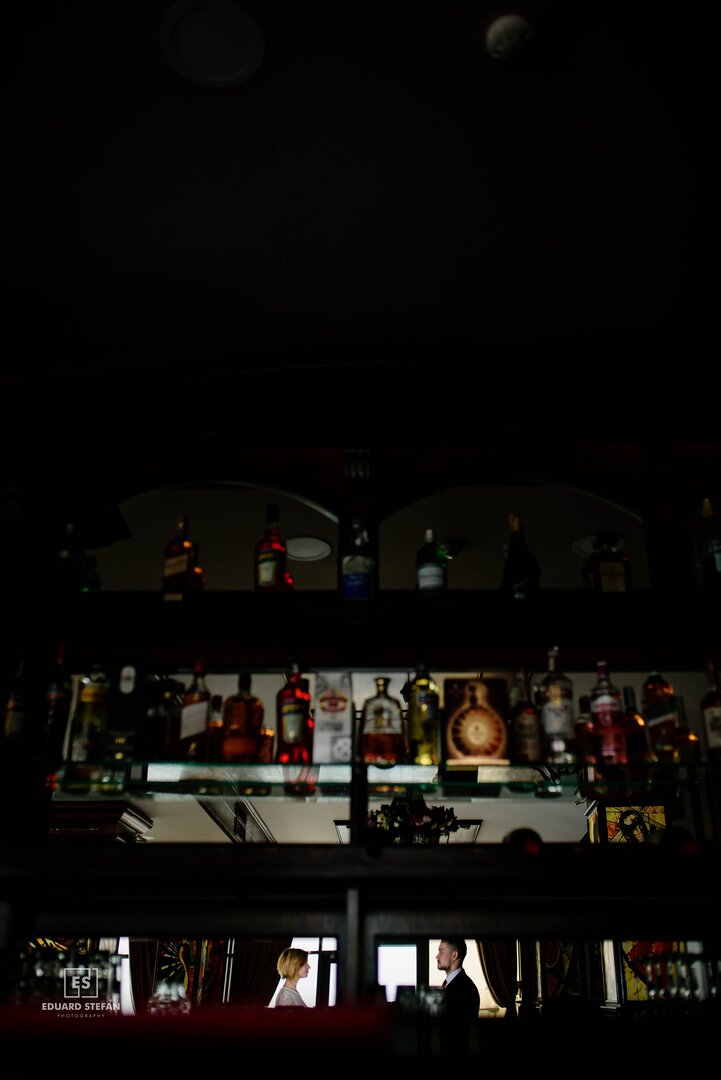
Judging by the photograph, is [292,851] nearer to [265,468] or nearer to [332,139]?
[265,468]

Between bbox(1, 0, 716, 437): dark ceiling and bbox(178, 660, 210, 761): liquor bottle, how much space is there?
2.96 ft

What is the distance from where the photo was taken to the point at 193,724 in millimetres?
2369

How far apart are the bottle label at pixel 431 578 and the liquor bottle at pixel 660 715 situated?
679 mm

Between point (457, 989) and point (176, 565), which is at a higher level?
point (176, 565)

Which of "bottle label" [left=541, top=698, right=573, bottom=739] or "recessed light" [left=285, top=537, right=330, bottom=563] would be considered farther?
"recessed light" [left=285, top=537, right=330, bottom=563]

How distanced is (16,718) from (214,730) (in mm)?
520

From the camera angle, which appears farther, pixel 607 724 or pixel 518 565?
pixel 518 565

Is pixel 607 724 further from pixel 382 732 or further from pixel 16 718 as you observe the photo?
pixel 16 718

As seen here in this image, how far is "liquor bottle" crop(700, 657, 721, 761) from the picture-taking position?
2299mm

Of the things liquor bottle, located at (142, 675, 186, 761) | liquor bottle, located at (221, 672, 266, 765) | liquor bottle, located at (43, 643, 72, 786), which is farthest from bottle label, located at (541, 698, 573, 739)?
liquor bottle, located at (43, 643, 72, 786)

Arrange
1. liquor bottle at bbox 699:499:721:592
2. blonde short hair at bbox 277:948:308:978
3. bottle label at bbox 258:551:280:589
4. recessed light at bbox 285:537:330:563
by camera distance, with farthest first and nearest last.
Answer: blonde short hair at bbox 277:948:308:978 < recessed light at bbox 285:537:330:563 < bottle label at bbox 258:551:280:589 < liquor bottle at bbox 699:499:721:592

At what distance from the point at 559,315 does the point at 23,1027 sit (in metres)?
2.34

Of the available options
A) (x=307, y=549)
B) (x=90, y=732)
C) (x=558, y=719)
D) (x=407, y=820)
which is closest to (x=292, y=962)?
(x=407, y=820)

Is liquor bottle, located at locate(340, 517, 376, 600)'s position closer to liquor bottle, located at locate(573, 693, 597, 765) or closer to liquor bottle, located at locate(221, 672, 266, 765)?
liquor bottle, located at locate(221, 672, 266, 765)
